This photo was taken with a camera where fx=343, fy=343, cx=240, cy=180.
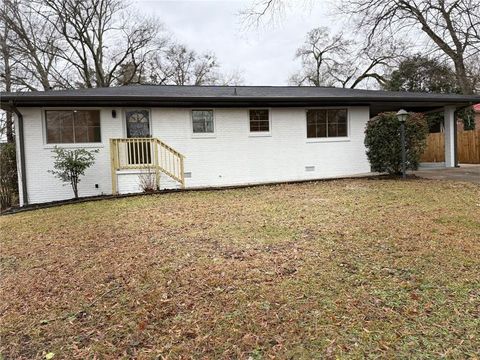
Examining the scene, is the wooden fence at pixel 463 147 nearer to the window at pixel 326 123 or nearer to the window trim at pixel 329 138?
the window trim at pixel 329 138

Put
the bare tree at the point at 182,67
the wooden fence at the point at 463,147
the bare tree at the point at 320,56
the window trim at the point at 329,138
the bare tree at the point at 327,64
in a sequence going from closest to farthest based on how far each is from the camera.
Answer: the window trim at the point at 329,138 → the wooden fence at the point at 463,147 → the bare tree at the point at 182,67 → the bare tree at the point at 327,64 → the bare tree at the point at 320,56

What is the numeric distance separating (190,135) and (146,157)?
1.52 m

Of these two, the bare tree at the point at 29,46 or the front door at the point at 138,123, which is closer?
the front door at the point at 138,123

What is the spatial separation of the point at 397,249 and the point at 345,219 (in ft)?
4.94

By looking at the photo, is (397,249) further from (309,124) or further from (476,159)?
(476,159)

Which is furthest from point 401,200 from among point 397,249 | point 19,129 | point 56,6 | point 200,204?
point 56,6

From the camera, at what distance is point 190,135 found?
10414 millimetres

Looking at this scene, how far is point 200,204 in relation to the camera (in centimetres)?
734

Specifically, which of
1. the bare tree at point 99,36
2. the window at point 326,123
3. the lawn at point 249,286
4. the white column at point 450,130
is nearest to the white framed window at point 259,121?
the window at point 326,123

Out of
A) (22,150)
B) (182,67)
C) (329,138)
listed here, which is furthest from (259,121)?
(182,67)

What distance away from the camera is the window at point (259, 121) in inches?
430

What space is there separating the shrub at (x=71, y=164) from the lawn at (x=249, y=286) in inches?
119

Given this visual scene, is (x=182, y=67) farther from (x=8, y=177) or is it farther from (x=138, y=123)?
(x=8, y=177)

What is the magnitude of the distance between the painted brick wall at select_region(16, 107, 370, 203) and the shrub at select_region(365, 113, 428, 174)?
151cm
